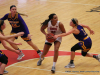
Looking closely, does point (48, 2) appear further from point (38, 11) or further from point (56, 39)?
point (56, 39)

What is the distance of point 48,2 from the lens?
14.4m

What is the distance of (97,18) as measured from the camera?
1091 centimetres

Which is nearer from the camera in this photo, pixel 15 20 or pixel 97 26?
pixel 15 20

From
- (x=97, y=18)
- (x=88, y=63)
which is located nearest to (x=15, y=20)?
(x=88, y=63)

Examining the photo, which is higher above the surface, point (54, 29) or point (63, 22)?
point (54, 29)

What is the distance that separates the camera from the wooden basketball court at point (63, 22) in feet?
19.6

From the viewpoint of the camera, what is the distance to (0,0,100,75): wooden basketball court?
19.6ft

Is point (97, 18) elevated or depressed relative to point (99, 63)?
elevated

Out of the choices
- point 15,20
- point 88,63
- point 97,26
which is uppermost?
point 15,20

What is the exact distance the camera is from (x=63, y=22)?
10.4 m

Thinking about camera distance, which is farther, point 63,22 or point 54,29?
point 63,22

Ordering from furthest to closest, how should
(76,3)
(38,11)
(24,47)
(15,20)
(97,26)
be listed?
(76,3) < (38,11) < (97,26) < (24,47) < (15,20)

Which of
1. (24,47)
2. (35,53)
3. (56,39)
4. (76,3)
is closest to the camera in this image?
(56,39)

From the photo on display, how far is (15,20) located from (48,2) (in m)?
8.31
